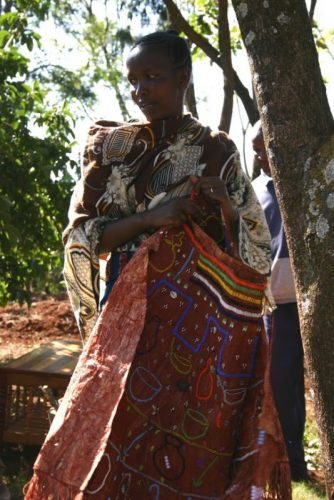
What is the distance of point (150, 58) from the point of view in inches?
104

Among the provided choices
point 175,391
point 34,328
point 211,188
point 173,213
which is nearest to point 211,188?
point 211,188

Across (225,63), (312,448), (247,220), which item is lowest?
(312,448)

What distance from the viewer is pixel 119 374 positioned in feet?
7.97

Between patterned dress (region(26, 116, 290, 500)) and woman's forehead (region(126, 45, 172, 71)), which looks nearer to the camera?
patterned dress (region(26, 116, 290, 500))

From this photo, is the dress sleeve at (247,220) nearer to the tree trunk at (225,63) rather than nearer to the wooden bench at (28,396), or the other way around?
the wooden bench at (28,396)

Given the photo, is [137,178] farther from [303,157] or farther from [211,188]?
[303,157]

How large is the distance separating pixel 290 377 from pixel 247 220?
2109 mm

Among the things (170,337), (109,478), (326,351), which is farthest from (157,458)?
(326,351)

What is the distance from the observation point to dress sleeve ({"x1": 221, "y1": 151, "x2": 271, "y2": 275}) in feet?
8.83

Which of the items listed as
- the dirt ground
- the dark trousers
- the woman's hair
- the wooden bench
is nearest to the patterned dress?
the woman's hair

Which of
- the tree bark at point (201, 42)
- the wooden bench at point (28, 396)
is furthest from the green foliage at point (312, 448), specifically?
the tree bark at point (201, 42)

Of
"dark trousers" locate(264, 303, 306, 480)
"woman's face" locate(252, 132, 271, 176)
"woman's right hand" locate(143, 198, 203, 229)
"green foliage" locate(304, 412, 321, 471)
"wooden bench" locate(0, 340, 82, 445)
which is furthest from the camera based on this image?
"green foliage" locate(304, 412, 321, 471)

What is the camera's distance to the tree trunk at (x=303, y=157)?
2365 millimetres

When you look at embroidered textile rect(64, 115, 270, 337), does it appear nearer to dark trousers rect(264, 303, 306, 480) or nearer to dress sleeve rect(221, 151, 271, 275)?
dress sleeve rect(221, 151, 271, 275)
